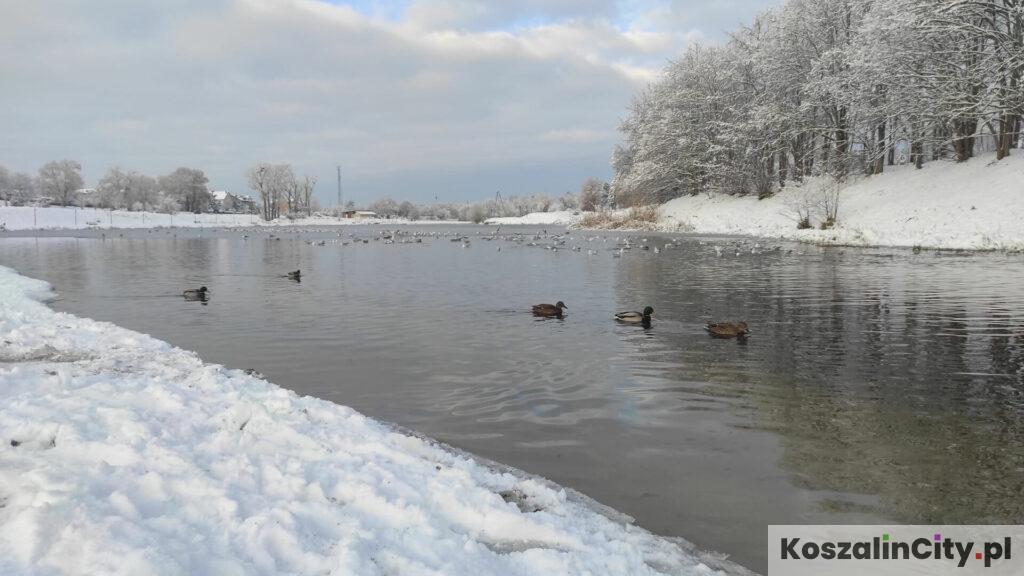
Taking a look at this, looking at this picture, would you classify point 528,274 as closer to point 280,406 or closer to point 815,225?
point 280,406

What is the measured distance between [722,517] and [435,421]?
3.85 meters

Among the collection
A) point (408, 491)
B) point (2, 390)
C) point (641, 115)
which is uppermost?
point (641, 115)

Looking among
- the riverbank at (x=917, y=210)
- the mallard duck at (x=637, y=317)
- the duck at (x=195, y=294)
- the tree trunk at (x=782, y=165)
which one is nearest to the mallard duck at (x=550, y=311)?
the mallard duck at (x=637, y=317)

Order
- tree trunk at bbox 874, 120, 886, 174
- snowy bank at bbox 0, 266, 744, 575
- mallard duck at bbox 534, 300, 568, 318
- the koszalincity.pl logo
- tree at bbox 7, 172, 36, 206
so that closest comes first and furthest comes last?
1. snowy bank at bbox 0, 266, 744, 575
2. the koszalincity.pl logo
3. mallard duck at bbox 534, 300, 568, 318
4. tree trunk at bbox 874, 120, 886, 174
5. tree at bbox 7, 172, 36, 206

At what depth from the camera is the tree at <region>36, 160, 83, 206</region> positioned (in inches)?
5212

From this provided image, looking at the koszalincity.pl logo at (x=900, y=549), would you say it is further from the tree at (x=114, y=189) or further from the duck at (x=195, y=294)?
the tree at (x=114, y=189)

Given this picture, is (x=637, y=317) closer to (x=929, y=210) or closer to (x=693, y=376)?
(x=693, y=376)

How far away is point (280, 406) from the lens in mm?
7082

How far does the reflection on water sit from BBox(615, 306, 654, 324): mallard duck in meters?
0.24

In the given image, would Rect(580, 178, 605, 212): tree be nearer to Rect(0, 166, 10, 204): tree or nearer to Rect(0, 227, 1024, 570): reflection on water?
Rect(0, 227, 1024, 570): reflection on water

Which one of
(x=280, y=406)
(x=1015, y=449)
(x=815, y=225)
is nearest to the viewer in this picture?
(x=1015, y=449)

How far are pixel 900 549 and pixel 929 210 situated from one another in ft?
119

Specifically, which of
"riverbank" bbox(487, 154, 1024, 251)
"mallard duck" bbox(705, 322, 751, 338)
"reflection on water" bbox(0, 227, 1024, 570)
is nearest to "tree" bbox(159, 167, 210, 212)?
"riverbank" bbox(487, 154, 1024, 251)

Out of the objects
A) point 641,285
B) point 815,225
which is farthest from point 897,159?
point 641,285
